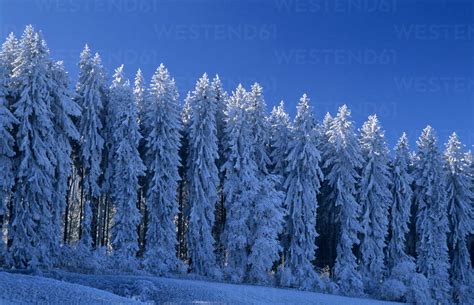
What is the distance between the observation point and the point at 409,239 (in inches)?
1921

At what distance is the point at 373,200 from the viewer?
4275 centimetres

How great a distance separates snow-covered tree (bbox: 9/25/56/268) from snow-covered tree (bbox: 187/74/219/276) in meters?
10.8

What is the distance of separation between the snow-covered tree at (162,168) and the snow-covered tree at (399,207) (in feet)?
65.1

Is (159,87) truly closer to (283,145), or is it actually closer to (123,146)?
(123,146)

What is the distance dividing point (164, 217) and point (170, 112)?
26.9 feet

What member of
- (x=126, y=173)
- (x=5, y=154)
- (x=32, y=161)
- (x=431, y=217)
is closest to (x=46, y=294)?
(x=32, y=161)

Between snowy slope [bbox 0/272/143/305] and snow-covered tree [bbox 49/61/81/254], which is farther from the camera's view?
snow-covered tree [bbox 49/61/81/254]

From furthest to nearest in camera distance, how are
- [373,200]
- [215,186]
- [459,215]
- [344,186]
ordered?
[459,215], [373,200], [344,186], [215,186]

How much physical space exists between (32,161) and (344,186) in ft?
81.4

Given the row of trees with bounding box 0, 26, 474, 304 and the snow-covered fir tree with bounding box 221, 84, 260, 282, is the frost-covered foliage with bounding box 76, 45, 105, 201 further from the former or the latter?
the snow-covered fir tree with bounding box 221, 84, 260, 282

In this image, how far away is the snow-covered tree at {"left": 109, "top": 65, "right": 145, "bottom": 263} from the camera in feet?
117

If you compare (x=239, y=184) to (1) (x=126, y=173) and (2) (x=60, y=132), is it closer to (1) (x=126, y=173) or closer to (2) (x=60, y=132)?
(1) (x=126, y=173)

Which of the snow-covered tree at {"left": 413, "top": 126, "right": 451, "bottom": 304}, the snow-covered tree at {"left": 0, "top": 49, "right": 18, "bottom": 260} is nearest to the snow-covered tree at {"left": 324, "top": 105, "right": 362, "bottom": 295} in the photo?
the snow-covered tree at {"left": 413, "top": 126, "right": 451, "bottom": 304}

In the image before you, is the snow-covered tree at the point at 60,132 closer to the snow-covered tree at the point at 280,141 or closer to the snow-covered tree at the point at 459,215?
the snow-covered tree at the point at 280,141
